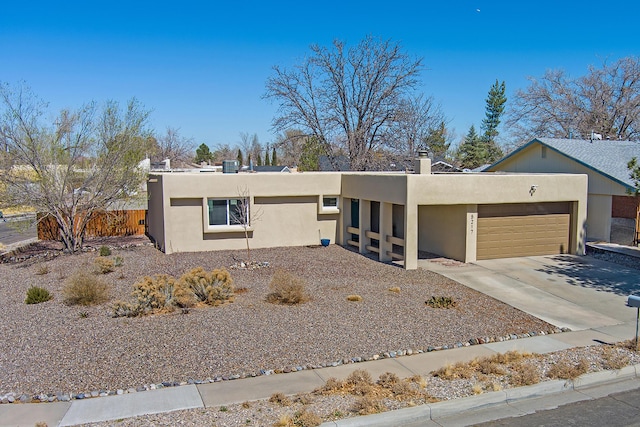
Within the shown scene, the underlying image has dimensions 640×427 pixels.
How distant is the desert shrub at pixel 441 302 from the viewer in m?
12.5

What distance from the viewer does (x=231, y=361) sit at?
8930 millimetres

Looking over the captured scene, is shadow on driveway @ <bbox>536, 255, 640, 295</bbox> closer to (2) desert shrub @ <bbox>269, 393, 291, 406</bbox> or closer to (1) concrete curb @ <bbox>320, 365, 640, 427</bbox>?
(1) concrete curb @ <bbox>320, 365, 640, 427</bbox>

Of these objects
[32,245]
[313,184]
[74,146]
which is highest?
[74,146]

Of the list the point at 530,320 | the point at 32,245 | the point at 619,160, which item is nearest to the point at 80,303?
the point at 530,320

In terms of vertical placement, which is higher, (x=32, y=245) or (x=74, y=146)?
(x=74, y=146)

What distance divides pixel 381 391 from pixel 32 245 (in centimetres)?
2033

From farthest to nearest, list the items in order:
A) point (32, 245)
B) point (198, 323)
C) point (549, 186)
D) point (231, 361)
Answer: point (32, 245) < point (549, 186) < point (198, 323) < point (231, 361)

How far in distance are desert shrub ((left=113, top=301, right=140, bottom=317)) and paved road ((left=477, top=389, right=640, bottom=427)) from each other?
298 inches

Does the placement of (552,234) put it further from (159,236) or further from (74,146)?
(74,146)

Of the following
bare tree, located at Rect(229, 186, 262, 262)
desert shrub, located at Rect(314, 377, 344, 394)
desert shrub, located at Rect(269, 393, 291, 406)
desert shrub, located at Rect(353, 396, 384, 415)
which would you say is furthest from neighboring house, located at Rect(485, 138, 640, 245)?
desert shrub, located at Rect(269, 393, 291, 406)

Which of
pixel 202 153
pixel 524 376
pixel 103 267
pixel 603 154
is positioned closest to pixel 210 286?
pixel 103 267

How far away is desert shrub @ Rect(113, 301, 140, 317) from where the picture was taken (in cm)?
1133

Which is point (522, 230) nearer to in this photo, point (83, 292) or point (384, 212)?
point (384, 212)

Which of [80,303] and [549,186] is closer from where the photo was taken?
[80,303]
